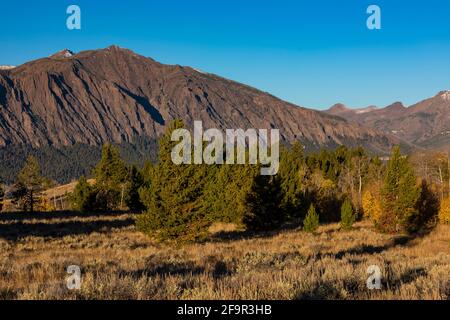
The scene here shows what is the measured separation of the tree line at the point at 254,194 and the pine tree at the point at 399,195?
0.09m

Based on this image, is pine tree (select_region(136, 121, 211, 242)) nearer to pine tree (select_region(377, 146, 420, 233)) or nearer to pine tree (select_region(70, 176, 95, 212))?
pine tree (select_region(377, 146, 420, 233))

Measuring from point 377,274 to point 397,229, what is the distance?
1488 inches

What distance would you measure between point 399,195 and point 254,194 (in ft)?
50.7

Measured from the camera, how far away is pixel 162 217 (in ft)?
84.8

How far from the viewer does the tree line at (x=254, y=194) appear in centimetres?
2573

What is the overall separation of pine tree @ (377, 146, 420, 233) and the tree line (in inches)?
3.6

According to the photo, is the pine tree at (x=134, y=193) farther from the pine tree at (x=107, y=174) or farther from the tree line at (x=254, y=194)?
the pine tree at (x=107, y=174)

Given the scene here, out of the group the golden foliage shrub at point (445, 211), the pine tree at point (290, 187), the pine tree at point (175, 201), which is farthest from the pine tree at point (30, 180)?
the golden foliage shrub at point (445, 211)

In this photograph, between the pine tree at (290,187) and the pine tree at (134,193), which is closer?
the pine tree at (290,187)

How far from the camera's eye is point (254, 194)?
123ft

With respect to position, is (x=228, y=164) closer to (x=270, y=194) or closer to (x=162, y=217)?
(x=270, y=194)

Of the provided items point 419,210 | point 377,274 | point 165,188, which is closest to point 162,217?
point 165,188
